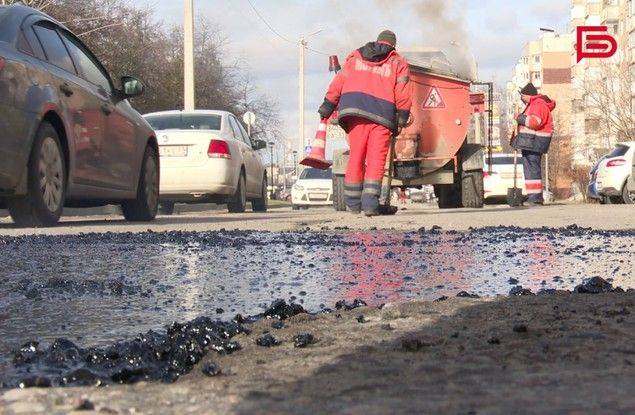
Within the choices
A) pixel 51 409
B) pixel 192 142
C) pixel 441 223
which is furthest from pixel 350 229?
pixel 192 142

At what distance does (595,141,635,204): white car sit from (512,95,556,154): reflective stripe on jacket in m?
10.2

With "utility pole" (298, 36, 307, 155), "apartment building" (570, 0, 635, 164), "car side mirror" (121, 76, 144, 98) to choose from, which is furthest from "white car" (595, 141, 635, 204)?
"apartment building" (570, 0, 635, 164)

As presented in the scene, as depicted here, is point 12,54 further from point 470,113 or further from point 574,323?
point 470,113

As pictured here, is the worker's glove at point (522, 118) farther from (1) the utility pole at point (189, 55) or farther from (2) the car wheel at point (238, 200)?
(1) the utility pole at point (189, 55)

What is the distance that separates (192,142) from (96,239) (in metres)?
9.03

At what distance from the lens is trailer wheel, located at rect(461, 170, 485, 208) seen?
1788 cm

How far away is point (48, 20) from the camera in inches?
387

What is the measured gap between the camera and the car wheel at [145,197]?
11609 millimetres

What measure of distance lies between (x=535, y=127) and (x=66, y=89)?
10.2 meters

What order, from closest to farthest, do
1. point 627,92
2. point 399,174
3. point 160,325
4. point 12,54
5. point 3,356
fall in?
point 3,356, point 160,325, point 12,54, point 399,174, point 627,92

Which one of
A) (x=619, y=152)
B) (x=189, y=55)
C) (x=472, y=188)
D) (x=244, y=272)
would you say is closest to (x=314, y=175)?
(x=189, y=55)

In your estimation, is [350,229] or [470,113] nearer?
[350,229]

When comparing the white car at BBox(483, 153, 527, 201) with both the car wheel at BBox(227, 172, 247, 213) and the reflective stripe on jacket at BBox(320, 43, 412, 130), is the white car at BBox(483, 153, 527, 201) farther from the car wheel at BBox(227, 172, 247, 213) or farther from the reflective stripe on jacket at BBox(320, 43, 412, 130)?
the reflective stripe on jacket at BBox(320, 43, 412, 130)

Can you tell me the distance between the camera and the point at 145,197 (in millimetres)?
11680
